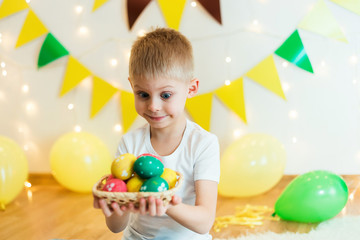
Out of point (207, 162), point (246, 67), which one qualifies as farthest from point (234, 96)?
point (207, 162)

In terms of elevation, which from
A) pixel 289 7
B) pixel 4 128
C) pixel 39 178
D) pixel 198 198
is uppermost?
pixel 289 7

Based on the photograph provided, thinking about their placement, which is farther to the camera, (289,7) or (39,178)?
(39,178)

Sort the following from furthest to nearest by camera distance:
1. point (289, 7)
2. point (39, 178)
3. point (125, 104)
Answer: point (39, 178)
point (125, 104)
point (289, 7)

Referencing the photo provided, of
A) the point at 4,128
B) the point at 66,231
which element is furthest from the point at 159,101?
the point at 4,128

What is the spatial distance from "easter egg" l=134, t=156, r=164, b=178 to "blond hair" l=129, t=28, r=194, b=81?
257 millimetres

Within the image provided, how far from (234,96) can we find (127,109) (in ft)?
2.56

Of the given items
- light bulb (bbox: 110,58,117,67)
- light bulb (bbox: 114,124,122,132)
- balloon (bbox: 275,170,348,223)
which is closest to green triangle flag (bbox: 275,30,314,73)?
balloon (bbox: 275,170,348,223)

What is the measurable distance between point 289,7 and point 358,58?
1.88 feet

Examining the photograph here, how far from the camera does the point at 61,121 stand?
126 inches

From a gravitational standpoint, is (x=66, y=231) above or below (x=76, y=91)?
below

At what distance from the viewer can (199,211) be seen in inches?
44.7

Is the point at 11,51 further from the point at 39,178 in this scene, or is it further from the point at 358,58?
the point at 358,58

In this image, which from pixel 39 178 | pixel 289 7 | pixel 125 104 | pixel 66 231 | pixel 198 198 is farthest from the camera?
pixel 39 178

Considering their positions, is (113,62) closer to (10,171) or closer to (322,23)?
(10,171)
